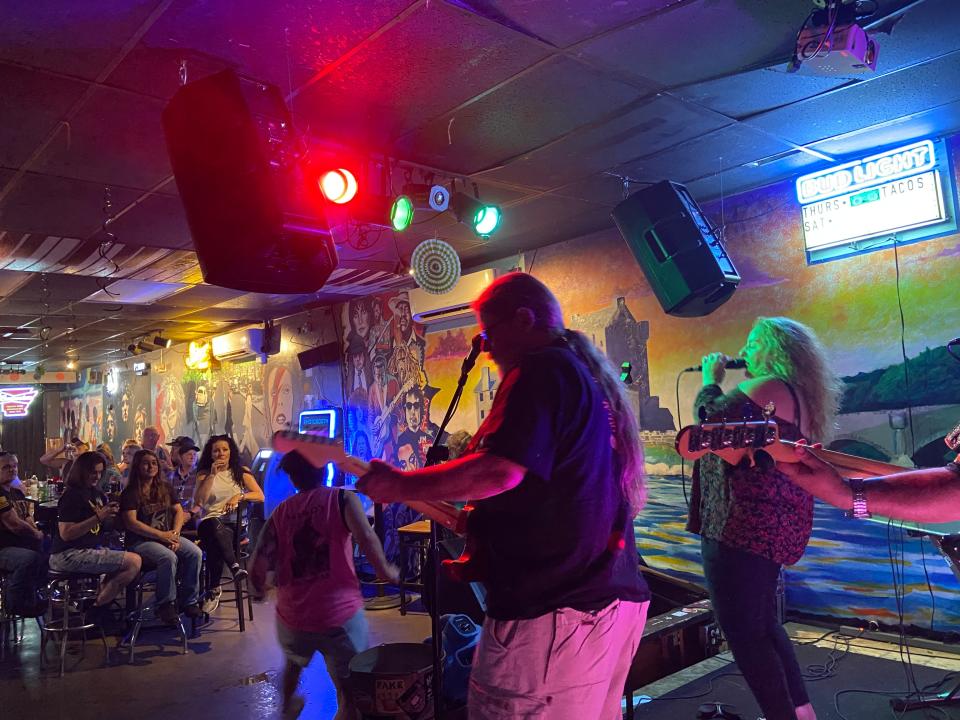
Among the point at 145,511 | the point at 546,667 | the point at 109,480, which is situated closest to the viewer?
the point at 546,667

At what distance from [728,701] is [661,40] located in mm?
3176

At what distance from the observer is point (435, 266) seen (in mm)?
5418

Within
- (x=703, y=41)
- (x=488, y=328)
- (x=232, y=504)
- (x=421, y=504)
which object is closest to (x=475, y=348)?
(x=488, y=328)

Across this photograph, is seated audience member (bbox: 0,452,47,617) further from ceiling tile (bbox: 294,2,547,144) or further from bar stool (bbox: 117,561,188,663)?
ceiling tile (bbox: 294,2,547,144)

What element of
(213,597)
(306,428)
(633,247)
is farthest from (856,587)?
(306,428)

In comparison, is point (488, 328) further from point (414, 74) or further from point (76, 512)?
point (76, 512)

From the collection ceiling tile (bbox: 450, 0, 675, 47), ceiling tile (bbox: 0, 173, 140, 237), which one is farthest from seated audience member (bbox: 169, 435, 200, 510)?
ceiling tile (bbox: 450, 0, 675, 47)

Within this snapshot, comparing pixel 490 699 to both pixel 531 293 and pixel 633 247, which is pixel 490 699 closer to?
pixel 531 293

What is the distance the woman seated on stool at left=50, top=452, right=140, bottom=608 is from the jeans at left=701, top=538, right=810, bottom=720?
14.8 feet

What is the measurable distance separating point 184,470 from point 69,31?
5341 mm

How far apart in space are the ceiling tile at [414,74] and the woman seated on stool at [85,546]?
11.5ft

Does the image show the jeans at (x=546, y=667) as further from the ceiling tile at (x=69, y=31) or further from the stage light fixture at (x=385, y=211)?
the stage light fixture at (x=385, y=211)

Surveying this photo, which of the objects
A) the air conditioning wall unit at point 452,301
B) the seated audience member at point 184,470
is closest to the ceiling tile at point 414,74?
the air conditioning wall unit at point 452,301

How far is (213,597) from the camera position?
19.6ft
